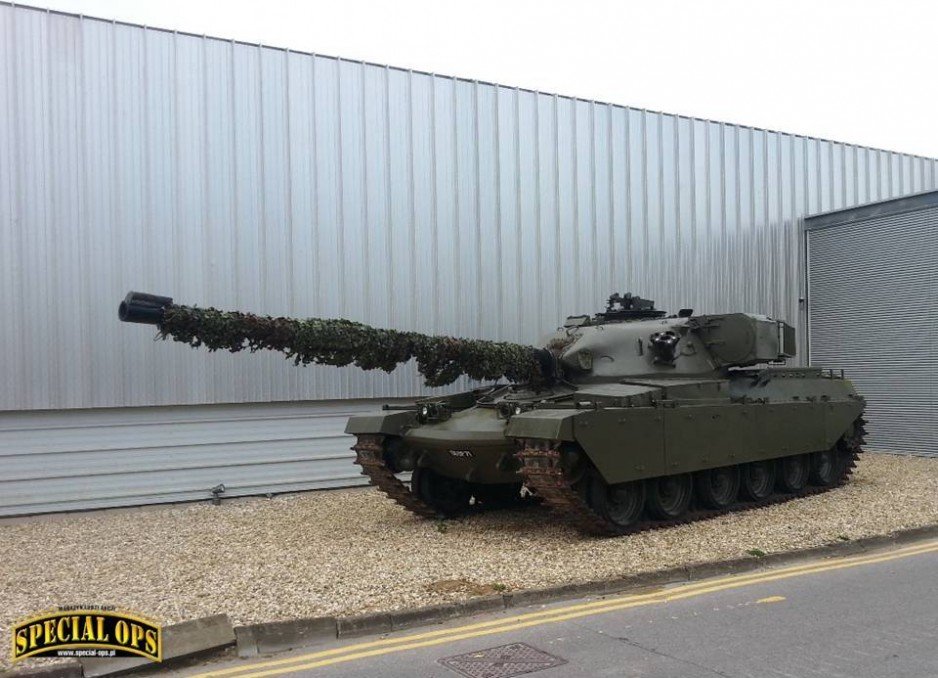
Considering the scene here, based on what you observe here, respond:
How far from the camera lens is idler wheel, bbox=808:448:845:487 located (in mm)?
12852

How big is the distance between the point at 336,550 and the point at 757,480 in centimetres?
610

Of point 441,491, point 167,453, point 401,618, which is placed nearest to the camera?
point 401,618

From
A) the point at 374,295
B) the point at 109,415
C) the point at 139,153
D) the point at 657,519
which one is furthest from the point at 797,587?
the point at 139,153

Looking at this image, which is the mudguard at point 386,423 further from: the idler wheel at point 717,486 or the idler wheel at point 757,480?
the idler wheel at point 757,480

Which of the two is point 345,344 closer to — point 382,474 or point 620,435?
point 382,474

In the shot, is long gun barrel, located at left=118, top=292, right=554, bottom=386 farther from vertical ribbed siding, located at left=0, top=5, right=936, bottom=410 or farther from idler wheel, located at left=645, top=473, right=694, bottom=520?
vertical ribbed siding, located at left=0, top=5, right=936, bottom=410

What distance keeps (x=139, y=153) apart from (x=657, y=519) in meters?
Answer: 8.59

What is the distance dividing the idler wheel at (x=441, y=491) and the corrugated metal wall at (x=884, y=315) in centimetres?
1055

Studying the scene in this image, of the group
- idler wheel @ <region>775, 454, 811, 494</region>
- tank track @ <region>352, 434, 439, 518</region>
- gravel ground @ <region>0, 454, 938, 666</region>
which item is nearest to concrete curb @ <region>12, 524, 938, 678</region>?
gravel ground @ <region>0, 454, 938, 666</region>

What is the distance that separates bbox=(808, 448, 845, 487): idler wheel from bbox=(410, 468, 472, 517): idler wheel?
531 centimetres

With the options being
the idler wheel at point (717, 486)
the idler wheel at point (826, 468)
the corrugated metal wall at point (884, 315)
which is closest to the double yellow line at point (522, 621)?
the idler wheel at point (717, 486)

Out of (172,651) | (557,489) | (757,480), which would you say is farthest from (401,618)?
(757,480)

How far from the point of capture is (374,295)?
13.9 meters

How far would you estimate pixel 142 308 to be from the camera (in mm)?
7176
